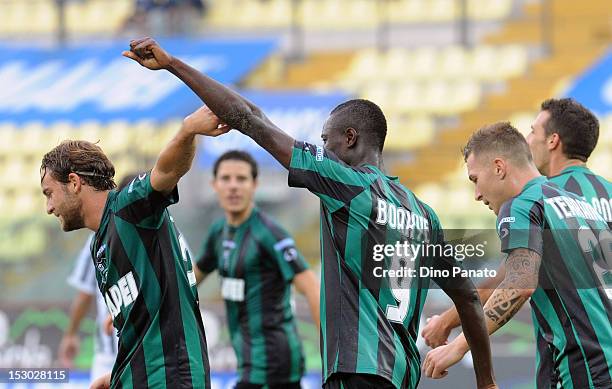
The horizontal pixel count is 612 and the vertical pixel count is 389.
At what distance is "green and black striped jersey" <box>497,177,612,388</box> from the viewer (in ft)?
16.8

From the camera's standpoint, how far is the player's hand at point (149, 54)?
4676 mm

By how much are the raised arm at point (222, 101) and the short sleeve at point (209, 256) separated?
150 inches

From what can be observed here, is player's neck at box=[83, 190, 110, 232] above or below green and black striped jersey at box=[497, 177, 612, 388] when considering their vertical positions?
above

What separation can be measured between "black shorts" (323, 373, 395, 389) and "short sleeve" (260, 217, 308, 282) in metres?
3.26

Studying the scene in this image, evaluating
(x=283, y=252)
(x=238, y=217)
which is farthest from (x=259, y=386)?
(x=238, y=217)

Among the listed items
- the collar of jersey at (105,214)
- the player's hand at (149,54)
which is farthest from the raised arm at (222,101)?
the collar of jersey at (105,214)

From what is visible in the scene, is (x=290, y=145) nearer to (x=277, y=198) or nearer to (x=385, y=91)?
(x=277, y=198)

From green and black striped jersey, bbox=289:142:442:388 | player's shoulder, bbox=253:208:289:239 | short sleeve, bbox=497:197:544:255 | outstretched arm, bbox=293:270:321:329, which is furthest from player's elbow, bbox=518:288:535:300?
player's shoulder, bbox=253:208:289:239

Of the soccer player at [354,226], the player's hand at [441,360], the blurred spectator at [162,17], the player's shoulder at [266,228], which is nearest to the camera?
the soccer player at [354,226]

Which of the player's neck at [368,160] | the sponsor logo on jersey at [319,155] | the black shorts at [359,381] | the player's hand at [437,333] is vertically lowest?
the black shorts at [359,381]

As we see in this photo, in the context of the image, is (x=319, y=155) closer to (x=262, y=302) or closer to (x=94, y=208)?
(x=94, y=208)

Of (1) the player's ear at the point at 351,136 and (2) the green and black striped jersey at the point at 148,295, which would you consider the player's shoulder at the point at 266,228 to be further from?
(1) the player's ear at the point at 351,136

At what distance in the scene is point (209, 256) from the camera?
8.56 meters

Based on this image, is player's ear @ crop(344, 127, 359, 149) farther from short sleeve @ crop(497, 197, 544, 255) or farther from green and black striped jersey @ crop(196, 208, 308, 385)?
green and black striped jersey @ crop(196, 208, 308, 385)
